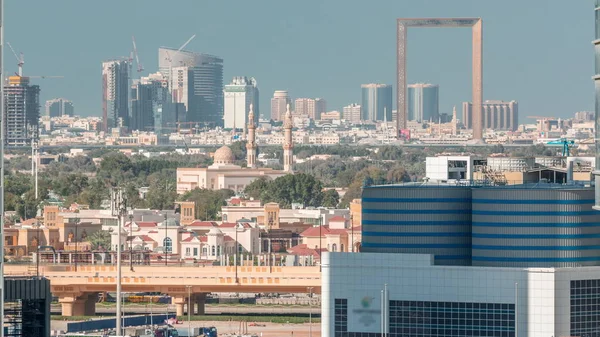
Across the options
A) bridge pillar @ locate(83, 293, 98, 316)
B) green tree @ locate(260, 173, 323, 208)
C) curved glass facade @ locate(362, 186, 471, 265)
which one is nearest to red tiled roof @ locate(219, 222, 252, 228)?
bridge pillar @ locate(83, 293, 98, 316)

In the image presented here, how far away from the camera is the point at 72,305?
81500 mm

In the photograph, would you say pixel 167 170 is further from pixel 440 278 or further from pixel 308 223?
pixel 440 278

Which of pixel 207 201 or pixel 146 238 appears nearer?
pixel 146 238

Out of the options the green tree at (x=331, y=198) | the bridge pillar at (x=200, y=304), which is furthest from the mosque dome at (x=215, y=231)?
the green tree at (x=331, y=198)

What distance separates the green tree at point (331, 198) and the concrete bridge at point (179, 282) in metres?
69.9

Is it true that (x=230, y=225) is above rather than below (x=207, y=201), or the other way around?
below

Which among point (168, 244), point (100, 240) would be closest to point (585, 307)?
point (100, 240)

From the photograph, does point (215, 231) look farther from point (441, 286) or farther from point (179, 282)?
point (441, 286)

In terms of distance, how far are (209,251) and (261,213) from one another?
970 inches

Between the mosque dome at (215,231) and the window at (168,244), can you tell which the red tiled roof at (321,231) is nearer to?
the mosque dome at (215,231)

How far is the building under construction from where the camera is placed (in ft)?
128

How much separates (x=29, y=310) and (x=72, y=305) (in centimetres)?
4253

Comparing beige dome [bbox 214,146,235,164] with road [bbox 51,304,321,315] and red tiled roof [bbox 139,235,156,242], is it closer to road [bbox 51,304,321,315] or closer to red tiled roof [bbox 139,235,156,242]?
red tiled roof [bbox 139,235,156,242]

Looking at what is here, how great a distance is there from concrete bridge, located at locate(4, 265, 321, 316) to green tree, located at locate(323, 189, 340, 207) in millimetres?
69943
